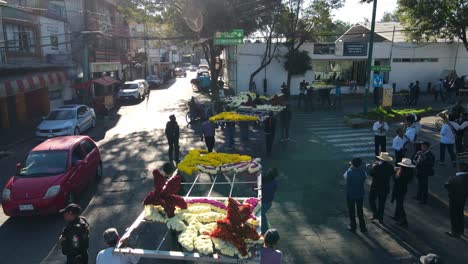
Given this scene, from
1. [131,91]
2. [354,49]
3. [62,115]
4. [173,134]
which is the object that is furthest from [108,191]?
[354,49]

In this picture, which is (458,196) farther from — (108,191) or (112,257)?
(108,191)

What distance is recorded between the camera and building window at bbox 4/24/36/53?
21.5 m

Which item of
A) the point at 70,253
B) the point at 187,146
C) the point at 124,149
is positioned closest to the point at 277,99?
the point at 187,146

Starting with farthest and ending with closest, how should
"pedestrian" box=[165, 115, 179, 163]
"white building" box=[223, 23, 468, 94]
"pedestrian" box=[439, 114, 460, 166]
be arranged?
"white building" box=[223, 23, 468, 94] < "pedestrian" box=[165, 115, 179, 163] < "pedestrian" box=[439, 114, 460, 166]

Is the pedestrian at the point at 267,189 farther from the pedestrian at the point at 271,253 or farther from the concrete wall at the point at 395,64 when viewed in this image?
the concrete wall at the point at 395,64

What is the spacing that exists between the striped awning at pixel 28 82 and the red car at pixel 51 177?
931 cm

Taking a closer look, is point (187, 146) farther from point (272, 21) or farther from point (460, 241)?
point (272, 21)

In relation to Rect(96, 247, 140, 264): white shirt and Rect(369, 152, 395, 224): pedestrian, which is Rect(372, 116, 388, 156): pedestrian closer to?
Rect(369, 152, 395, 224): pedestrian

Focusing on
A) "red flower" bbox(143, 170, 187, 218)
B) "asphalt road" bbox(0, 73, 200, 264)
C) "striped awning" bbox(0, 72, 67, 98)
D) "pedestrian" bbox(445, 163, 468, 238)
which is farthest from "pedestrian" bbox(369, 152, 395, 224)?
"striped awning" bbox(0, 72, 67, 98)

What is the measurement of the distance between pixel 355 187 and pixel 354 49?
25.7m

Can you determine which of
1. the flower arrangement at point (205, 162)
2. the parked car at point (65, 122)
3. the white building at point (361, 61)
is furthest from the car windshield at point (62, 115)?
the white building at point (361, 61)

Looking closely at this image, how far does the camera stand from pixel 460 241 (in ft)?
26.0

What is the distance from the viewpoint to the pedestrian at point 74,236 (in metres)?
6.11

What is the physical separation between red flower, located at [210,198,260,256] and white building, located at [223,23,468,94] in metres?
26.7
